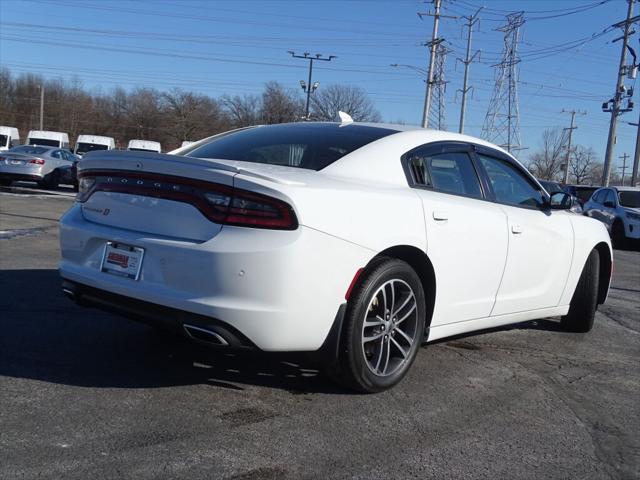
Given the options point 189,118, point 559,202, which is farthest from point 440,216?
point 189,118

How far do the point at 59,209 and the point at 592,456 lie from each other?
45.2ft

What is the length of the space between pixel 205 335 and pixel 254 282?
367mm

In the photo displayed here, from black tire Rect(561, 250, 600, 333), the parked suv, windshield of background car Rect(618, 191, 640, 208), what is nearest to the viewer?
black tire Rect(561, 250, 600, 333)

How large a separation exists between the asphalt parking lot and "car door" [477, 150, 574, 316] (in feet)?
1.55

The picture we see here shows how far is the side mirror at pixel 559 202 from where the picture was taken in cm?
523

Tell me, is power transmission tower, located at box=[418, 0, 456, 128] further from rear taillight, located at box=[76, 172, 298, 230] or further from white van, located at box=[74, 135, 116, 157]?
rear taillight, located at box=[76, 172, 298, 230]

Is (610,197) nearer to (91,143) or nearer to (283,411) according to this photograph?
(283,411)

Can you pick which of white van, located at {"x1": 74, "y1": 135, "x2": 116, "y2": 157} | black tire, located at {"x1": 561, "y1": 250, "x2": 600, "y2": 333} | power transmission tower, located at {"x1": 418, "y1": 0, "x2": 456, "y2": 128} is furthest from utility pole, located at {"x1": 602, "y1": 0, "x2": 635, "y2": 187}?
black tire, located at {"x1": 561, "y1": 250, "x2": 600, "y2": 333}

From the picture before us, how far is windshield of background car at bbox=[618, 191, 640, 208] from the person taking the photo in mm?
17438

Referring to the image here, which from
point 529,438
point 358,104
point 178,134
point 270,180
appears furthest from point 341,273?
point 178,134

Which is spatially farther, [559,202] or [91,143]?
[91,143]

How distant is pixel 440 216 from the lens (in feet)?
13.1

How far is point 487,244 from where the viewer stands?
4375 millimetres

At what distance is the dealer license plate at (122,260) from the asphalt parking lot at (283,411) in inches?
25.7
